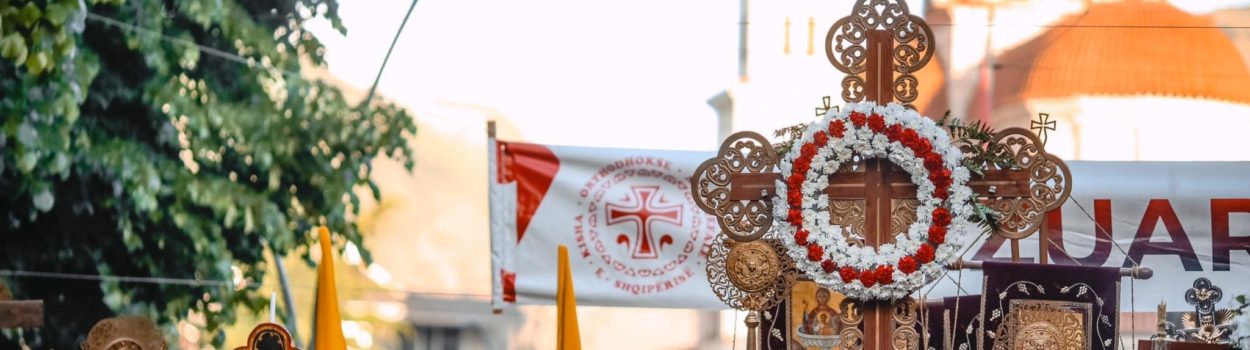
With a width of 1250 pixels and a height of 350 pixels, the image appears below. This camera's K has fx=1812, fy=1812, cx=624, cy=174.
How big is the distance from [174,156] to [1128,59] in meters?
5.64

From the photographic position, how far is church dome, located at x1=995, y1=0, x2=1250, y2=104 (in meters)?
10.6

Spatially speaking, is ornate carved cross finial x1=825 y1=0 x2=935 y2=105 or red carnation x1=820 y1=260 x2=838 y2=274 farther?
ornate carved cross finial x1=825 y1=0 x2=935 y2=105

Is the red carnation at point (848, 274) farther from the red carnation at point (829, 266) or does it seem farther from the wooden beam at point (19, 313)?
the wooden beam at point (19, 313)

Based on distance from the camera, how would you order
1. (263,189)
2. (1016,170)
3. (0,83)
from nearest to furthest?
(1016,170) < (0,83) < (263,189)

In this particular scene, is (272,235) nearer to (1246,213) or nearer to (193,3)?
(193,3)

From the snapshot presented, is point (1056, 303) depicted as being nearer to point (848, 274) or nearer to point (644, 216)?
point (848, 274)

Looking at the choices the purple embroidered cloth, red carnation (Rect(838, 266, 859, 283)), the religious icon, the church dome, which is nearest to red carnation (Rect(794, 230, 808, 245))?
red carnation (Rect(838, 266, 859, 283))

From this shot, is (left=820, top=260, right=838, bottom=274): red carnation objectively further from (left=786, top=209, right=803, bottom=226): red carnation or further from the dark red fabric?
the dark red fabric

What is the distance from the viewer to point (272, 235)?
9828 millimetres

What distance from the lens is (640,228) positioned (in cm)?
961

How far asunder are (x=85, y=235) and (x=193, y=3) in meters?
1.33

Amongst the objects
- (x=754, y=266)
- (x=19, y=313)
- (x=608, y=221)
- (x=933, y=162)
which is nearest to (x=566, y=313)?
(x=754, y=266)

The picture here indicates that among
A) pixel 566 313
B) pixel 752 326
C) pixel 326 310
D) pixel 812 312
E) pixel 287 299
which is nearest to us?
pixel 326 310

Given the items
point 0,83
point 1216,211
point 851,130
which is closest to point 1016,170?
point 851,130
